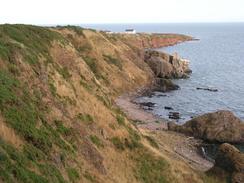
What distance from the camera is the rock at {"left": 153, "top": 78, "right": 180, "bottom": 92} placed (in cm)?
8100

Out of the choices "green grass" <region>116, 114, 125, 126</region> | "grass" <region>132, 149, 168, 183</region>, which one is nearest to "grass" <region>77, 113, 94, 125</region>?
"green grass" <region>116, 114, 125, 126</region>

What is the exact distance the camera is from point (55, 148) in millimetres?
24656

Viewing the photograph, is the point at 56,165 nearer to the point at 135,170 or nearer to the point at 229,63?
the point at 135,170

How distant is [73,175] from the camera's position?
23656 mm

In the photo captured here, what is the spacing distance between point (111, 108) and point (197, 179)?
32.6ft

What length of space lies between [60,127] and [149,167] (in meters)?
7.82

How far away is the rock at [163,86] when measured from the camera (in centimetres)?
8100

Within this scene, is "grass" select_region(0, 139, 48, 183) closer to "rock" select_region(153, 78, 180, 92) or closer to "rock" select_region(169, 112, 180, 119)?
"rock" select_region(169, 112, 180, 119)

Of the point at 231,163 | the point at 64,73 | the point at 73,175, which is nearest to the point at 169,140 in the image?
the point at 231,163

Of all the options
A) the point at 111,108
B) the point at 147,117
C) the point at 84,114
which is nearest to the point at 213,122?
the point at 147,117

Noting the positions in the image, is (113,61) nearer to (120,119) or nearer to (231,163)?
(120,119)

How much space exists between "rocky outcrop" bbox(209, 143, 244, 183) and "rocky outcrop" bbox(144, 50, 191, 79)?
57.3m

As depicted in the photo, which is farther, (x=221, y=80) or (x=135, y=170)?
(x=221, y=80)

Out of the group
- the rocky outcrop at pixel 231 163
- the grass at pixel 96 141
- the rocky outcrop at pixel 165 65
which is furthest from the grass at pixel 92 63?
the grass at pixel 96 141
